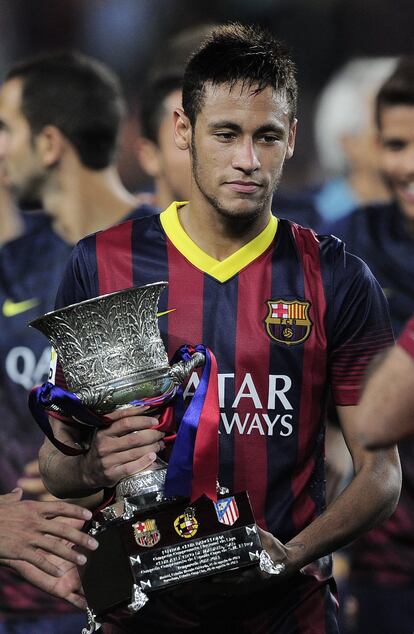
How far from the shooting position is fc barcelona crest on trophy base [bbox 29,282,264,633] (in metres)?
2.23

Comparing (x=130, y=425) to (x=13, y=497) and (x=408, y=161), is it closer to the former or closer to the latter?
(x=13, y=497)

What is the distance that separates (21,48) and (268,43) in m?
1.90

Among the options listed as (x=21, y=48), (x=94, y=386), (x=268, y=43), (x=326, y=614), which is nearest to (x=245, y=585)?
(x=326, y=614)

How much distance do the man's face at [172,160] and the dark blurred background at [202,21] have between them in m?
0.11

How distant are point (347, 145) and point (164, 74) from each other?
2.46ft

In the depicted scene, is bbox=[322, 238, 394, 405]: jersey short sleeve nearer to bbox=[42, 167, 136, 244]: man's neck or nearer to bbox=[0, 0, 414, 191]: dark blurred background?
bbox=[0, 0, 414, 191]: dark blurred background

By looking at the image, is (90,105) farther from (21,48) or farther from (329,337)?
(329,337)

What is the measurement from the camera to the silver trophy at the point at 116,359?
2305 millimetres

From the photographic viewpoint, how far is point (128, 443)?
232cm

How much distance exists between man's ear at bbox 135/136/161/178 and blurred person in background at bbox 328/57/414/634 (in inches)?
29.5

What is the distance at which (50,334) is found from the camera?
93.7 inches

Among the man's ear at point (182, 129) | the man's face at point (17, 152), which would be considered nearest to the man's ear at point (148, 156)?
the man's face at point (17, 152)

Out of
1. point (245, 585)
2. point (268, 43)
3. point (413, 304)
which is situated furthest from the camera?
point (413, 304)

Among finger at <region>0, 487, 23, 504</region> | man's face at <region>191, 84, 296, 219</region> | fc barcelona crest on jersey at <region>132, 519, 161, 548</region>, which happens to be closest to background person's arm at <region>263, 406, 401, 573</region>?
fc barcelona crest on jersey at <region>132, 519, 161, 548</region>
